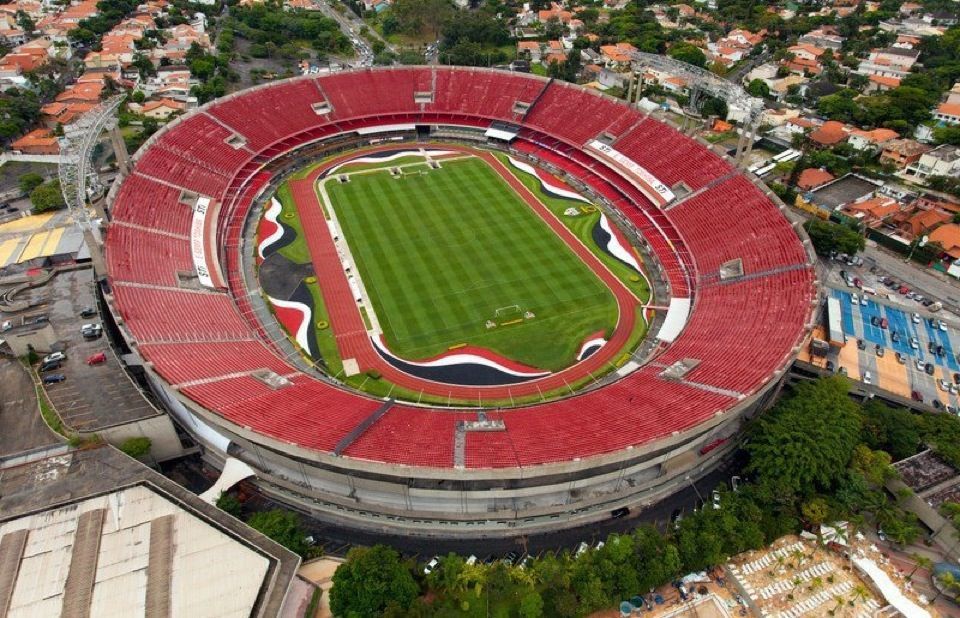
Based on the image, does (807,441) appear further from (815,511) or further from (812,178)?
(812,178)

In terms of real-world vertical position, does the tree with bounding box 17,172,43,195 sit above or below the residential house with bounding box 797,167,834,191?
below

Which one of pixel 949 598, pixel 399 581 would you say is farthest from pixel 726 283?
pixel 399 581

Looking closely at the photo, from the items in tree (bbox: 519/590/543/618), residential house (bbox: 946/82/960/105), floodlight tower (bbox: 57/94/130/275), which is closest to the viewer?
tree (bbox: 519/590/543/618)

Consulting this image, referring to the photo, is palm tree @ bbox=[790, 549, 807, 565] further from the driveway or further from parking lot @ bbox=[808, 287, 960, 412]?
the driveway

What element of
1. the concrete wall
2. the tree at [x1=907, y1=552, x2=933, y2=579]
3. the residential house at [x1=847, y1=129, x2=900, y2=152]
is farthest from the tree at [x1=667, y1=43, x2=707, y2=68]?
the concrete wall

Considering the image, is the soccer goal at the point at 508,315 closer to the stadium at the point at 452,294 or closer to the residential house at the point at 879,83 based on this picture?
the stadium at the point at 452,294

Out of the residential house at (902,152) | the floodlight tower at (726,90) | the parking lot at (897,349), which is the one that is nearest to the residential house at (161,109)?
the floodlight tower at (726,90)

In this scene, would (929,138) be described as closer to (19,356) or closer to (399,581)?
(399,581)
